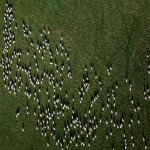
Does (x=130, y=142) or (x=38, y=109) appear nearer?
(x=130, y=142)

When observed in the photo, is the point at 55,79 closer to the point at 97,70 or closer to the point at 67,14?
the point at 97,70

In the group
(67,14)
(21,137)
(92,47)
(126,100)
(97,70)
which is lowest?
(21,137)

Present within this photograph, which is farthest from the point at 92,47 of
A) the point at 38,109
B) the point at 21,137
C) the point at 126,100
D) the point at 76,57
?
the point at 21,137

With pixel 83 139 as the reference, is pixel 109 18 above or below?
above

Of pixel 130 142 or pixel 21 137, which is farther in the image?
pixel 21 137

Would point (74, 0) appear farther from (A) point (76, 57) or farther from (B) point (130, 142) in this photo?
(B) point (130, 142)

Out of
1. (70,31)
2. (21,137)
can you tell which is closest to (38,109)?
(21,137)
